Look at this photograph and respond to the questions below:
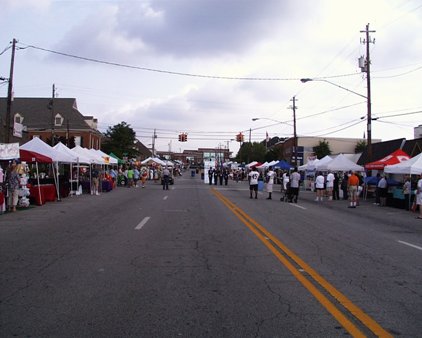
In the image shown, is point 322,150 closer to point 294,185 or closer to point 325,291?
point 294,185

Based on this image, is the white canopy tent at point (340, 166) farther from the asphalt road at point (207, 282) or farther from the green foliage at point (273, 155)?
the green foliage at point (273, 155)

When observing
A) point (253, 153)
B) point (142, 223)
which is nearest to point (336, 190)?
point (142, 223)

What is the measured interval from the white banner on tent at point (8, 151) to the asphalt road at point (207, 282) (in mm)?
6148

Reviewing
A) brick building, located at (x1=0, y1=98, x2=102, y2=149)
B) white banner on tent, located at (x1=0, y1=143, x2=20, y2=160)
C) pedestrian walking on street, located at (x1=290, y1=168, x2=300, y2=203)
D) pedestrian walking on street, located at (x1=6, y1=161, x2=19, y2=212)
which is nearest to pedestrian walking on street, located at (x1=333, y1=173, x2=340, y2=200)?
pedestrian walking on street, located at (x1=290, y1=168, x2=300, y2=203)

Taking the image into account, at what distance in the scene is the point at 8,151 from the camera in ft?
59.0

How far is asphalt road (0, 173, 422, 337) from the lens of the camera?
4.81m

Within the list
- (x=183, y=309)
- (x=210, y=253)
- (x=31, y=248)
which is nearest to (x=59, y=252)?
(x=31, y=248)

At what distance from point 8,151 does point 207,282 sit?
14.1 meters

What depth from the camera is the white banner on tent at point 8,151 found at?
696 inches

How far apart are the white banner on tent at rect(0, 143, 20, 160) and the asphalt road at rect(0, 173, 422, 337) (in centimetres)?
615

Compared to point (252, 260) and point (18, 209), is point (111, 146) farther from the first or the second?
point (252, 260)

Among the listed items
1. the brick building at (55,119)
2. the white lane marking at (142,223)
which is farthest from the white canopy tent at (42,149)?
the brick building at (55,119)

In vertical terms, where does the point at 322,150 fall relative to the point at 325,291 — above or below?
above

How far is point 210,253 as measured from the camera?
28.8ft
